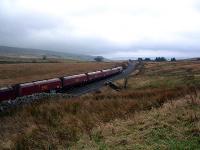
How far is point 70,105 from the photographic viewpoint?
19625mm

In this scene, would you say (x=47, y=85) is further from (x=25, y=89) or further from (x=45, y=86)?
(x=25, y=89)

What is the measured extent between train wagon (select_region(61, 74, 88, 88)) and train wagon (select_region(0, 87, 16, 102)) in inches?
538

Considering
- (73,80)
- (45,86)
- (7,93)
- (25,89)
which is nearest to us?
(7,93)

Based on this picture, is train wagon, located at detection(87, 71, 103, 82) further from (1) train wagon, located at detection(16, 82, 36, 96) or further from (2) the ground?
(2) the ground

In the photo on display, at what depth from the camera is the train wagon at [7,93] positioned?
124 ft

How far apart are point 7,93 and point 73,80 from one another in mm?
17913

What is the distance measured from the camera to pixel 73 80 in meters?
55.4

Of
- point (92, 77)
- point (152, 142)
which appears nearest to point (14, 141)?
point (152, 142)

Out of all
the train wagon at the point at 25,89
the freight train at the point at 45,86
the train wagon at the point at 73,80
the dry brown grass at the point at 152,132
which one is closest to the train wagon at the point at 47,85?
the freight train at the point at 45,86

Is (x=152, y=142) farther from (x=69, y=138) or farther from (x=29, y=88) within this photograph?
(x=29, y=88)

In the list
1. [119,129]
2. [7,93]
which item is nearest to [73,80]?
[7,93]

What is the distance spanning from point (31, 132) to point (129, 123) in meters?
3.89

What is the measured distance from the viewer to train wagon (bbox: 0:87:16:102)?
124 ft

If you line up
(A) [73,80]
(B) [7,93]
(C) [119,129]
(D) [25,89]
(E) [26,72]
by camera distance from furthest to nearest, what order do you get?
(E) [26,72]
(A) [73,80]
(D) [25,89]
(B) [7,93]
(C) [119,129]
